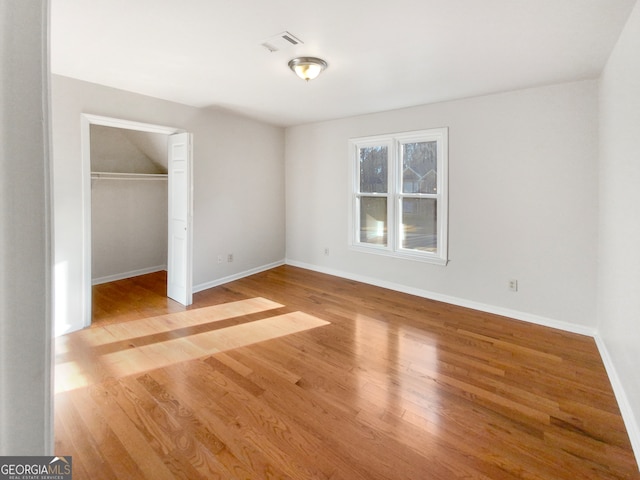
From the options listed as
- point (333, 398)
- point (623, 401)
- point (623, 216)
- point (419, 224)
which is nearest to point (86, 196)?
point (333, 398)

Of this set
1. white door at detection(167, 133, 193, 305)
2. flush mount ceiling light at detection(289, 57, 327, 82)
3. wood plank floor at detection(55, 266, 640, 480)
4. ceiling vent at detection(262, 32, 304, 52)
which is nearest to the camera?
wood plank floor at detection(55, 266, 640, 480)

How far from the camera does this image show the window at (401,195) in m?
4.14

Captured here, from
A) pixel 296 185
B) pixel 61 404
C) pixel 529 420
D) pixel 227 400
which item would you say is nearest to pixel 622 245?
pixel 529 420

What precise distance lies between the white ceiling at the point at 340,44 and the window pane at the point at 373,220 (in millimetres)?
1595

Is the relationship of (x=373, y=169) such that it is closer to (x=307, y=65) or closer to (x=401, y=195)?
(x=401, y=195)

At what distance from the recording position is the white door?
381cm

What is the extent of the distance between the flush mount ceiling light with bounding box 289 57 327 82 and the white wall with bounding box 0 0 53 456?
2.59 metres

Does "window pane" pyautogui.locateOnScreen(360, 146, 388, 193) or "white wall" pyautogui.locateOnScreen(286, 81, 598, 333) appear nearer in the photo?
"white wall" pyautogui.locateOnScreen(286, 81, 598, 333)

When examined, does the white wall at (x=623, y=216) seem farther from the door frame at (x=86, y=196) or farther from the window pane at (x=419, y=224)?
the door frame at (x=86, y=196)

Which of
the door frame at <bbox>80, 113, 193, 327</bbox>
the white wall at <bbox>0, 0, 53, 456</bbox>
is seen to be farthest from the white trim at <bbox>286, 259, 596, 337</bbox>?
the white wall at <bbox>0, 0, 53, 456</bbox>

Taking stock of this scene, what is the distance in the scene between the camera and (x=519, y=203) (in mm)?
3520

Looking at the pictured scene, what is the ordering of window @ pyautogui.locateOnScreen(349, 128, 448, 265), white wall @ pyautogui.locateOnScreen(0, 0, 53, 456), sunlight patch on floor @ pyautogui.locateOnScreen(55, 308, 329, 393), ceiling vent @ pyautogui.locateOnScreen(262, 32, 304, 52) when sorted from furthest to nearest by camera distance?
window @ pyautogui.locateOnScreen(349, 128, 448, 265), sunlight patch on floor @ pyautogui.locateOnScreen(55, 308, 329, 393), ceiling vent @ pyautogui.locateOnScreen(262, 32, 304, 52), white wall @ pyautogui.locateOnScreen(0, 0, 53, 456)

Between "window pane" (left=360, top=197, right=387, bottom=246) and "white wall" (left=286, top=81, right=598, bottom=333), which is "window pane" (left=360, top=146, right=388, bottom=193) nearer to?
"window pane" (left=360, top=197, right=387, bottom=246)

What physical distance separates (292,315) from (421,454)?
7.01 ft
